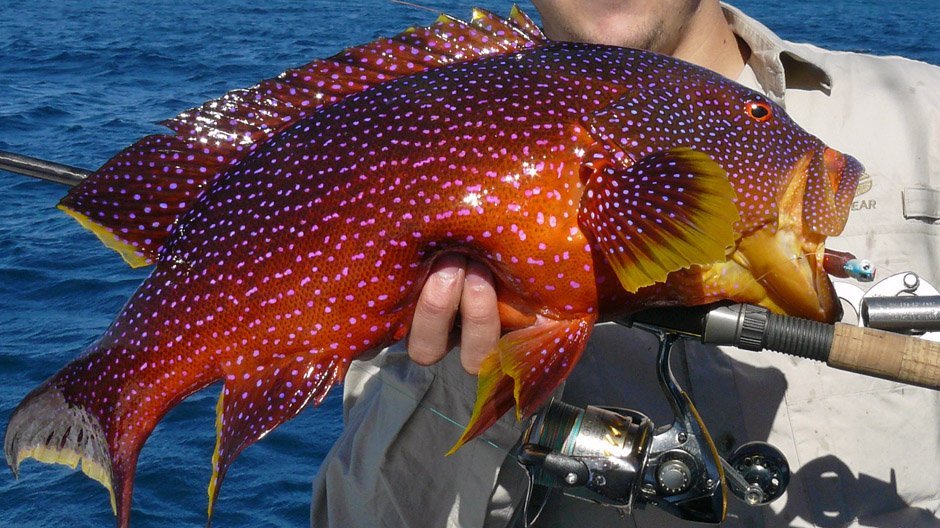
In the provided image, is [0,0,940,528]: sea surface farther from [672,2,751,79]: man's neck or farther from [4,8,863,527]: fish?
[672,2,751,79]: man's neck

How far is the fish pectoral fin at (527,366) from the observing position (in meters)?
2.10

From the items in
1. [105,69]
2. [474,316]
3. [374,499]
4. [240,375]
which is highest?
[474,316]

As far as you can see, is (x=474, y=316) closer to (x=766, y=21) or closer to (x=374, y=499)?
(x=374, y=499)

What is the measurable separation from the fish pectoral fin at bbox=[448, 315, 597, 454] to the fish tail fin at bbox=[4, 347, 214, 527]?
2.01ft

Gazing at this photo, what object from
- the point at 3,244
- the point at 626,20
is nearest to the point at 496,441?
the point at 626,20

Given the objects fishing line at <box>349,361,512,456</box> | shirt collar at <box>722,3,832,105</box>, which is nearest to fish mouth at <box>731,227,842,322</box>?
fishing line at <box>349,361,512,456</box>

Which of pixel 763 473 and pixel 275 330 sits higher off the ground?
pixel 275 330

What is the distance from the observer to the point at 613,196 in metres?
1.99

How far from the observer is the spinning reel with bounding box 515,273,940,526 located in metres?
2.09

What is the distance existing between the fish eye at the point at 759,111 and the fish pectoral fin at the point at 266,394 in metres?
1.08

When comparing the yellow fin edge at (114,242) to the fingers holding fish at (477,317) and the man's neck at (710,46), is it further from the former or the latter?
the man's neck at (710,46)

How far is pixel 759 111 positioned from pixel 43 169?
225 cm

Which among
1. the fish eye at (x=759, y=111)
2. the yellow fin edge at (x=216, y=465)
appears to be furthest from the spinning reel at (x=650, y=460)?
the yellow fin edge at (x=216, y=465)

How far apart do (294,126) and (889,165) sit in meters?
1.86
